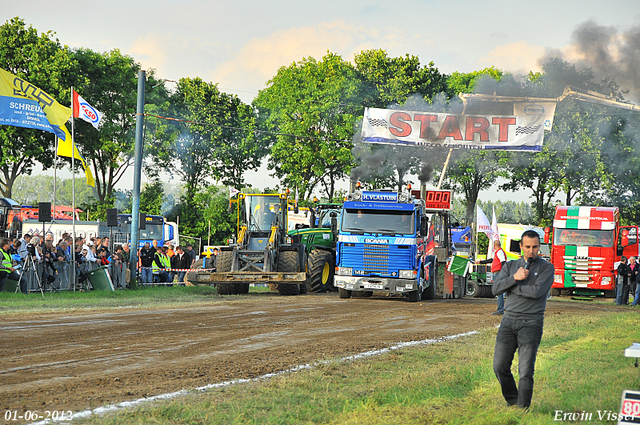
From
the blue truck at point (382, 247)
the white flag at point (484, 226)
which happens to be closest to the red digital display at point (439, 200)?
the white flag at point (484, 226)

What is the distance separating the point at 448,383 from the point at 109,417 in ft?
12.9

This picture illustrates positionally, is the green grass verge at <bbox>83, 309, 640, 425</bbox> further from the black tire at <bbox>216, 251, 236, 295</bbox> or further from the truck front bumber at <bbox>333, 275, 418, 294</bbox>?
the black tire at <bbox>216, 251, 236, 295</bbox>

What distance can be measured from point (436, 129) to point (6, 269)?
21195 millimetres

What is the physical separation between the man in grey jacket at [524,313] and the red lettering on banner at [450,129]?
27.6m

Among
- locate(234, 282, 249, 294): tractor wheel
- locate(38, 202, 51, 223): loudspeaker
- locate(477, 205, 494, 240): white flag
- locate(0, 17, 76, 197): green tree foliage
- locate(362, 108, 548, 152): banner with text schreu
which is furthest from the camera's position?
locate(0, 17, 76, 197): green tree foliage

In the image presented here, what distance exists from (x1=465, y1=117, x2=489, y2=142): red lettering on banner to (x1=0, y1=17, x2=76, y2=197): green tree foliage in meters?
22.2

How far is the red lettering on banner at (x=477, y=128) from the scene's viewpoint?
33.5 meters

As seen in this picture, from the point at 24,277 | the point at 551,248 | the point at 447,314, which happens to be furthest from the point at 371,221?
the point at 551,248

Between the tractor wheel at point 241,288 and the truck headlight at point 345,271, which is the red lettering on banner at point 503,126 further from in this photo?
the tractor wheel at point 241,288

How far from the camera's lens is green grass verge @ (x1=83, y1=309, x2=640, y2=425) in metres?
6.31

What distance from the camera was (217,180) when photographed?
5097 centimetres

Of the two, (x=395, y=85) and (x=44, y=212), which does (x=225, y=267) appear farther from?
(x=395, y=85)

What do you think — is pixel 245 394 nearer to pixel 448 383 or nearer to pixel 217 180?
pixel 448 383

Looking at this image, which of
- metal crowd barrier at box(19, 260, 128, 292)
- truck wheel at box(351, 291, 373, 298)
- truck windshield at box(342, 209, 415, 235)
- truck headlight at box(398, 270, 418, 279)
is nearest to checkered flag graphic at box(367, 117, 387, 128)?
truck wheel at box(351, 291, 373, 298)
